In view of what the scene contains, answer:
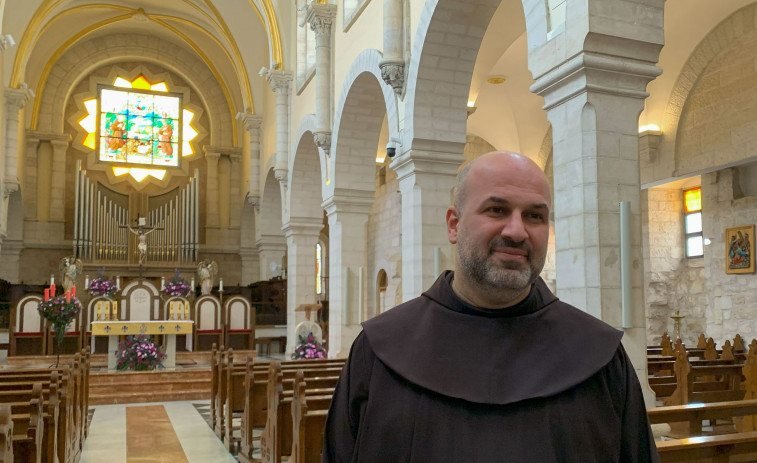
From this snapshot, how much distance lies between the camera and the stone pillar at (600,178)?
5113mm

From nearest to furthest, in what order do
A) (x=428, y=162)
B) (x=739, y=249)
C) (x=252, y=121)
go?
(x=428, y=162), (x=739, y=249), (x=252, y=121)

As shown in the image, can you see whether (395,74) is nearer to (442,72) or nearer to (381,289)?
(442,72)

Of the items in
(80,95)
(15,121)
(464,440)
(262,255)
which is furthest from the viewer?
(80,95)

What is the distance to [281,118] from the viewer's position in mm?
16578

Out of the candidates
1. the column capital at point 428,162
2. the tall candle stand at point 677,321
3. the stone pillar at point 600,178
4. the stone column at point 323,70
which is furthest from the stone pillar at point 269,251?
the stone pillar at point 600,178

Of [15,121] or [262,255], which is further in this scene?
[262,255]

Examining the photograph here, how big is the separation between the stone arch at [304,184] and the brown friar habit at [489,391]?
1396 cm

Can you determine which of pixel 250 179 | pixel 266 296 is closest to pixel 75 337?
pixel 266 296

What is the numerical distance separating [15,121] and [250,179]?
6264mm

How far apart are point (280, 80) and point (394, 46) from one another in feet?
25.4

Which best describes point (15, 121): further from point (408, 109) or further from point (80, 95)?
point (408, 109)

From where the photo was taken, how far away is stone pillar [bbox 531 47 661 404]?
511 centimetres

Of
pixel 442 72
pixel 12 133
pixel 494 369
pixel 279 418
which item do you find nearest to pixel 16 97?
pixel 12 133

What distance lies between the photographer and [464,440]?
58.2 inches
